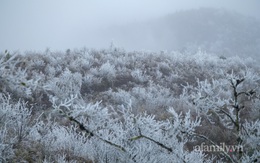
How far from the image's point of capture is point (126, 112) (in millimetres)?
3346

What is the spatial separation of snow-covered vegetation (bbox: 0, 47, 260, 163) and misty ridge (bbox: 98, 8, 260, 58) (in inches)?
1220

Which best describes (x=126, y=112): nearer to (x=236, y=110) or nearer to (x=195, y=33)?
(x=236, y=110)

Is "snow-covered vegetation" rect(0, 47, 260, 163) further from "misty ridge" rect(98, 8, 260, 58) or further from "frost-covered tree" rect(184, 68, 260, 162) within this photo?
"misty ridge" rect(98, 8, 260, 58)

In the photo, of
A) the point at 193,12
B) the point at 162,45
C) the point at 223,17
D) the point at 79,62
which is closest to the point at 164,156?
the point at 79,62

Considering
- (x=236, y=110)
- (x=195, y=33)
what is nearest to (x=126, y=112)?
(x=236, y=110)

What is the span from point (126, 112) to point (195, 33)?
52146mm

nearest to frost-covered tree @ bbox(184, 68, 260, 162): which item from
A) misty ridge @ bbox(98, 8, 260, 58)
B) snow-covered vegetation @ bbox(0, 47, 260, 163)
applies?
snow-covered vegetation @ bbox(0, 47, 260, 163)

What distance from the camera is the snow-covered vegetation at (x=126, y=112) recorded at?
7.47 feet

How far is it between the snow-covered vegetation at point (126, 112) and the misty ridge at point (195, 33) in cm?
3098

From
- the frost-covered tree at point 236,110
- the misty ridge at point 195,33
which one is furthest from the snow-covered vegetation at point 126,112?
the misty ridge at point 195,33

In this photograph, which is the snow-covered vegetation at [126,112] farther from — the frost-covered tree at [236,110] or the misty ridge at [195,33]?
the misty ridge at [195,33]

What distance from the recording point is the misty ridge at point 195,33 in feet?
138

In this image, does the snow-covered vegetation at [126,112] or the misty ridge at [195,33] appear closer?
the snow-covered vegetation at [126,112]

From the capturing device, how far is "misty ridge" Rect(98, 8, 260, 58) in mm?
42094
